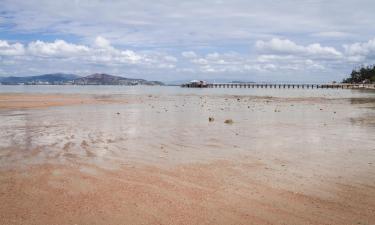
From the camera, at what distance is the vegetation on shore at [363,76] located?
553ft

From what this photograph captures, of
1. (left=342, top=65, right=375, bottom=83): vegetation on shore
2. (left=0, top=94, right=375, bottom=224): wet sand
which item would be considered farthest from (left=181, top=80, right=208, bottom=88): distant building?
(left=0, top=94, right=375, bottom=224): wet sand

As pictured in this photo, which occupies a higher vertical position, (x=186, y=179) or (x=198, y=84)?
(x=198, y=84)

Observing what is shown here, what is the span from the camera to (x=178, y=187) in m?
8.50

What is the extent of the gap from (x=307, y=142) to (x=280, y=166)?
4807 mm

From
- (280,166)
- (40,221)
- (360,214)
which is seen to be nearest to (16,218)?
(40,221)

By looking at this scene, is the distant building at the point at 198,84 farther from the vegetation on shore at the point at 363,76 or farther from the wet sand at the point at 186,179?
the wet sand at the point at 186,179

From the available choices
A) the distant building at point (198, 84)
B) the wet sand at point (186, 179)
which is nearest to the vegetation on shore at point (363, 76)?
the distant building at point (198, 84)

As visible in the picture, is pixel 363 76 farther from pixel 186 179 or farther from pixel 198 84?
pixel 186 179

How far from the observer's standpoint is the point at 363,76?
17825 centimetres

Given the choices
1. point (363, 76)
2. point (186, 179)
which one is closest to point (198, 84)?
point (363, 76)

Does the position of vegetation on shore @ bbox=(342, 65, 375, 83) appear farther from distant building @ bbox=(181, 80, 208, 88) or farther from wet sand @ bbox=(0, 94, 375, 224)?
wet sand @ bbox=(0, 94, 375, 224)

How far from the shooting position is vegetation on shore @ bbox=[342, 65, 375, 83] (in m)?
168

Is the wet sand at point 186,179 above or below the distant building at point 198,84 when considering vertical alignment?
below

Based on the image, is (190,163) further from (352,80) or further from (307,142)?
(352,80)
